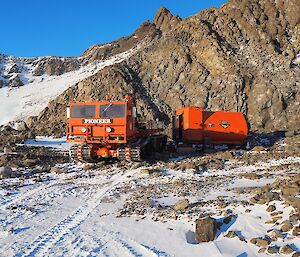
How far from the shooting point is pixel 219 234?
6895 mm

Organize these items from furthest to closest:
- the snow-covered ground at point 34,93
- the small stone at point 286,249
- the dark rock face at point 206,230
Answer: the snow-covered ground at point 34,93, the dark rock face at point 206,230, the small stone at point 286,249

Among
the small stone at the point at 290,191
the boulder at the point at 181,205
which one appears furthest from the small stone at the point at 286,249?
the boulder at the point at 181,205

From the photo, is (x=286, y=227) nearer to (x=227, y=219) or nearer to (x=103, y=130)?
(x=227, y=219)

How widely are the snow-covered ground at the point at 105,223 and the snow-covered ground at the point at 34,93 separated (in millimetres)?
39575

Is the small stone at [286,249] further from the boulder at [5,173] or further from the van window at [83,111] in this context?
the van window at [83,111]

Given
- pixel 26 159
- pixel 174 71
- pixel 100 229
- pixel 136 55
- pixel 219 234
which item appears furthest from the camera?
pixel 136 55

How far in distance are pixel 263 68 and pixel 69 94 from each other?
79.4 feet

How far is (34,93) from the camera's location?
5894cm

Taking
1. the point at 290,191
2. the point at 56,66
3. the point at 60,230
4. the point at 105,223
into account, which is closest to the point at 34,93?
the point at 56,66

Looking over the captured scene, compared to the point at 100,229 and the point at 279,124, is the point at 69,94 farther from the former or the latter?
the point at 100,229

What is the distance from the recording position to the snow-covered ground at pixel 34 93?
166 feet

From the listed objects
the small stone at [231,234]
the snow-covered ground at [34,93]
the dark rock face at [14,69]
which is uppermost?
the dark rock face at [14,69]

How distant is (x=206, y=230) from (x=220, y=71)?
36858mm

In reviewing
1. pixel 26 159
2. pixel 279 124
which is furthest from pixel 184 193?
pixel 279 124
